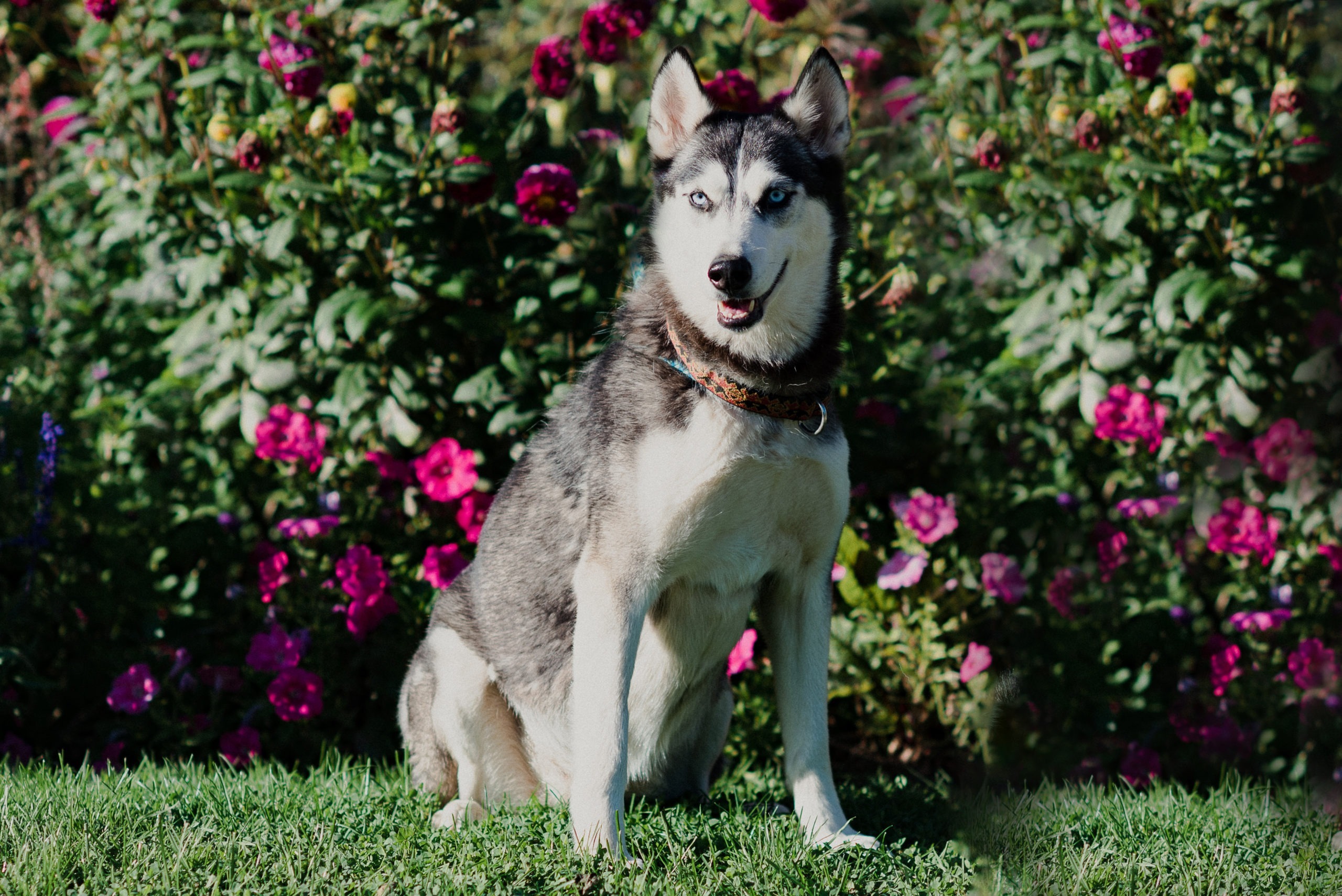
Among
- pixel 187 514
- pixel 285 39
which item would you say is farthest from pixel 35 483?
pixel 285 39

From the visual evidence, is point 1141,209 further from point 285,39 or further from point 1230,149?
point 285,39

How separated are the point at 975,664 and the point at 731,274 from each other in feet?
6.82

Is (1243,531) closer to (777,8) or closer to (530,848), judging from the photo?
(777,8)

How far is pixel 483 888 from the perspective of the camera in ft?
8.07

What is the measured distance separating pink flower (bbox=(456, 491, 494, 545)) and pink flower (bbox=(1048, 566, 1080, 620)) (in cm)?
237

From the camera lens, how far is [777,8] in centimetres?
399

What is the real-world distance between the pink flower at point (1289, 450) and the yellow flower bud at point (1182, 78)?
8.32 feet

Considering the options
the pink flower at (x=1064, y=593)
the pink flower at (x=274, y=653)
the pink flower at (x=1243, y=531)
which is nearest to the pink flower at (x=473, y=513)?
the pink flower at (x=274, y=653)

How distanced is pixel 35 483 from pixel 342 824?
2.29 metres

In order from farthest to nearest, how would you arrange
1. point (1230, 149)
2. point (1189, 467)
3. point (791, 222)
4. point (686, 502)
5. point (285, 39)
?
point (1189, 467), point (285, 39), point (1230, 149), point (791, 222), point (686, 502)

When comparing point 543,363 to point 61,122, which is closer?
point 543,363

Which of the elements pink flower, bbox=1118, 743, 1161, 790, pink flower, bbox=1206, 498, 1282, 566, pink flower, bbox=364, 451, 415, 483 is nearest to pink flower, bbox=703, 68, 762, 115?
pink flower, bbox=364, 451, 415, 483

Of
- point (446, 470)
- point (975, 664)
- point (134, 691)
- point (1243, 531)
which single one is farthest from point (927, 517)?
point (134, 691)

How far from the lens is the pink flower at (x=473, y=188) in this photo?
3.82 m
